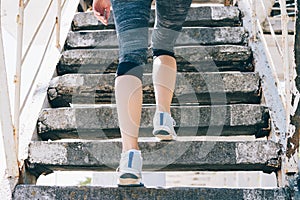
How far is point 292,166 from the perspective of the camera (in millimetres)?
1619

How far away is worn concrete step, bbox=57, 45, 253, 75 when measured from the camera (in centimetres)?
249

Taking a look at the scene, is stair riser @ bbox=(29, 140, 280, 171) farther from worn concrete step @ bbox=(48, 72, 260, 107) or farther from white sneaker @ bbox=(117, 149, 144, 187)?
worn concrete step @ bbox=(48, 72, 260, 107)

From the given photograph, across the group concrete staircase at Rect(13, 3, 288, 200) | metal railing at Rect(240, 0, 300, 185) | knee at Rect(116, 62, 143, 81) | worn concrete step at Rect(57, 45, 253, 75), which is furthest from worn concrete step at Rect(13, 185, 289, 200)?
worn concrete step at Rect(57, 45, 253, 75)

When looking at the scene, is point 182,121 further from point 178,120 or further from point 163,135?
point 163,135

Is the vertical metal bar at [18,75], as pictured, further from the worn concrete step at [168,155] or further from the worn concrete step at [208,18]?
the worn concrete step at [208,18]

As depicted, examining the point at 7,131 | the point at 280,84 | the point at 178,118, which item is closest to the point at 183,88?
the point at 178,118

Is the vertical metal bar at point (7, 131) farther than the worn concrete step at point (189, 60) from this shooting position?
No

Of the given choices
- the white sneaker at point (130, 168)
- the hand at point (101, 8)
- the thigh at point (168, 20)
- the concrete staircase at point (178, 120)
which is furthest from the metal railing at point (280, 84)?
the hand at point (101, 8)

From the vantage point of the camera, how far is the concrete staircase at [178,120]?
1640 mm

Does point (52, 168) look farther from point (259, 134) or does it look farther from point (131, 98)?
point (259, 134)

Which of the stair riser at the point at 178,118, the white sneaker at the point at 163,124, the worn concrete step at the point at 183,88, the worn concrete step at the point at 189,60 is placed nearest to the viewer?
the white sneaker at the point at 163,124

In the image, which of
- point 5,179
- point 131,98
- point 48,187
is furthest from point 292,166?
point 5,179

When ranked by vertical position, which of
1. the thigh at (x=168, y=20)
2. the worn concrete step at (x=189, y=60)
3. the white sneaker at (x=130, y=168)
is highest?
the worn concrete step at (x=189, y=60)

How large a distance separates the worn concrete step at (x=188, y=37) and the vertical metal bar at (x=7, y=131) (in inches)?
45.1
